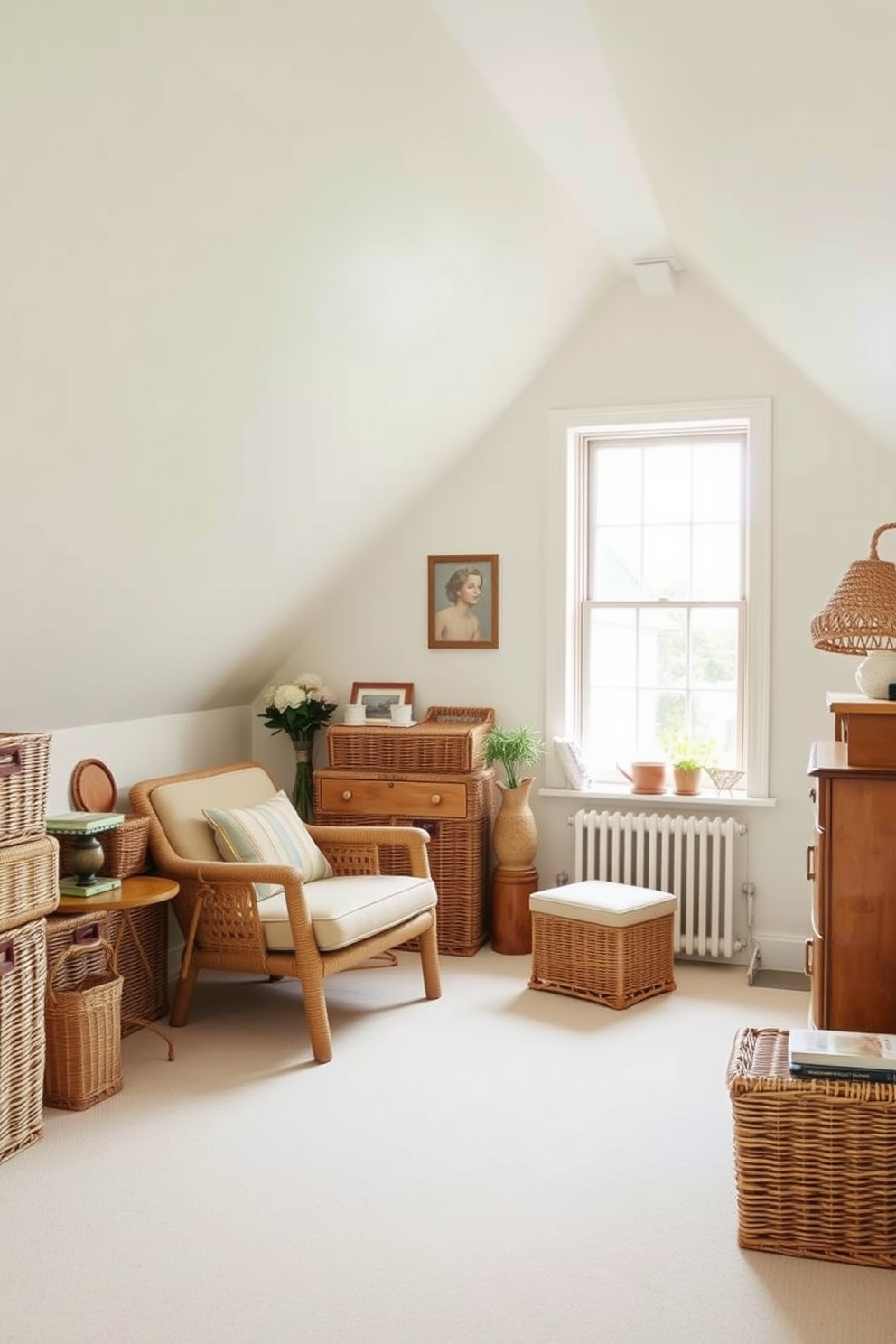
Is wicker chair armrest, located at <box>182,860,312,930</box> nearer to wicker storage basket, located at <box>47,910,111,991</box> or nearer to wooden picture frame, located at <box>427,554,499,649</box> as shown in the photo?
wicker storage basket, located at <box>47,910,111,991</box>

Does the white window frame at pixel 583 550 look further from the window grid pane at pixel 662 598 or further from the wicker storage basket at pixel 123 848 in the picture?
the wicker storage basket at pixel 123 848

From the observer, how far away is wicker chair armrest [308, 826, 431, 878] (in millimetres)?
4621

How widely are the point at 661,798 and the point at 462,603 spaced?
1.26 m

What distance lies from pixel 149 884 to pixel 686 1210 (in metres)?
1.99

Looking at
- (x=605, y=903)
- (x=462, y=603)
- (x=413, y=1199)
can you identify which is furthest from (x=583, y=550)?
(x=413, y=1199)

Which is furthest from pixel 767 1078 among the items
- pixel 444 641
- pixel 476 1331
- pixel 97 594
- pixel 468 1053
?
pixel 444 641

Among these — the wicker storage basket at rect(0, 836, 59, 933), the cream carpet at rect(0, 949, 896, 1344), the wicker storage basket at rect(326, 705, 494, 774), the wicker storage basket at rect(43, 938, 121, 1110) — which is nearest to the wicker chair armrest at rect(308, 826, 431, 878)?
the wicker storage basket at rect(326, 705, 494, 774)

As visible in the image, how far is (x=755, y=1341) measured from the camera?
2.32 meters

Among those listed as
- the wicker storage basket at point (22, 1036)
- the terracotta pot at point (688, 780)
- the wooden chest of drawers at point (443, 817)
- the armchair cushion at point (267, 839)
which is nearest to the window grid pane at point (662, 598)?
the terracotta pot at point (688, 780)

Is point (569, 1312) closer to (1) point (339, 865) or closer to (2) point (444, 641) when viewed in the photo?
(1) point (339, 865)

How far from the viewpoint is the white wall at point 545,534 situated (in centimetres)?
492

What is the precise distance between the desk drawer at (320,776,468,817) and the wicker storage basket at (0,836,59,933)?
1.91 m

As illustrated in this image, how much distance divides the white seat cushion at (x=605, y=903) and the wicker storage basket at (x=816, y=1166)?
1.66 meters

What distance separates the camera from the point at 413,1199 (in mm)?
2895
